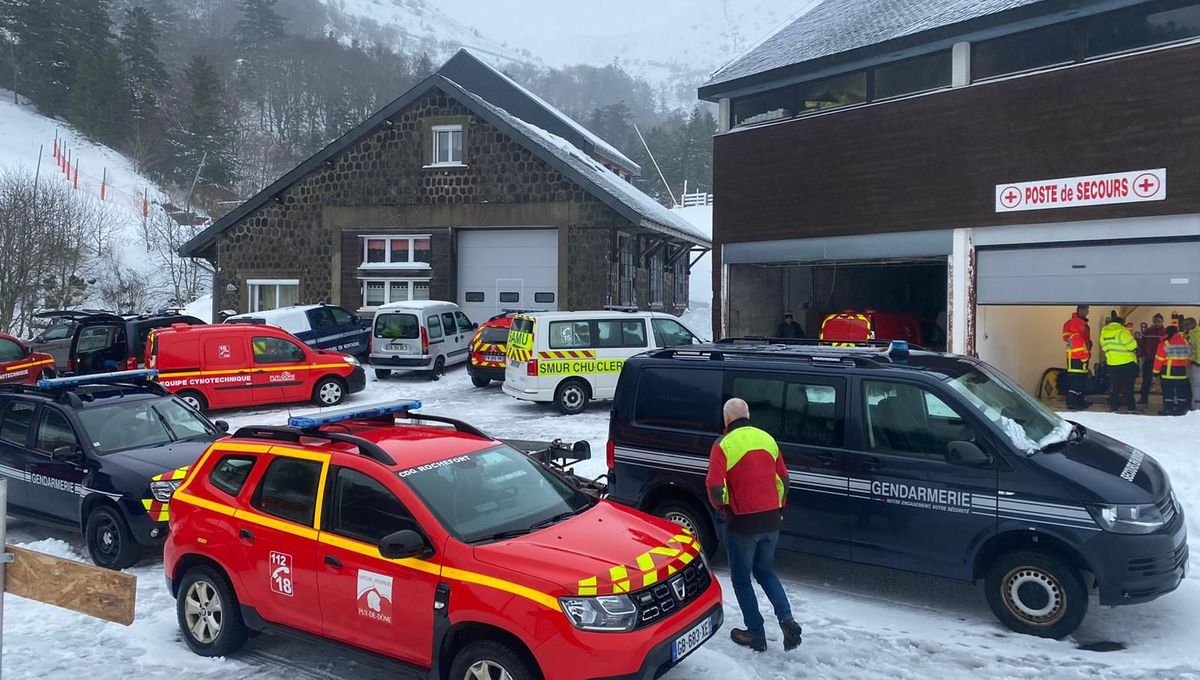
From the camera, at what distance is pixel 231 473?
6.11 m

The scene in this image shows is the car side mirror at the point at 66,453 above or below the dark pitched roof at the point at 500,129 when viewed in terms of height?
below

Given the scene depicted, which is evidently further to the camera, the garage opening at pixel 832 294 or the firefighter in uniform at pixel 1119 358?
the garage opening at pixel 832 294

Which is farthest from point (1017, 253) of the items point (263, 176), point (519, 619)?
point (263, 176)

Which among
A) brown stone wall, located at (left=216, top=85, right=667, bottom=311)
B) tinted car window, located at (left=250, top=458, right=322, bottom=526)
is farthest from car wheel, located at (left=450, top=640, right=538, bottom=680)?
brown stone wall, located at (left=216, top=85, right=667, bottom=311)

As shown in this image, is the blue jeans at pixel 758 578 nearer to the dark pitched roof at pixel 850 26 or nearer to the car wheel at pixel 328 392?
the dark pitched roof at pixel 850 26

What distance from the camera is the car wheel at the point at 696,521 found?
7.72 meters

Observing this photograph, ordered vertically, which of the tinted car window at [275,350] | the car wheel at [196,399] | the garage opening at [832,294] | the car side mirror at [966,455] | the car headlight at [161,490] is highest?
the garage opening at [832,294]

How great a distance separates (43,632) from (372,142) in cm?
2107

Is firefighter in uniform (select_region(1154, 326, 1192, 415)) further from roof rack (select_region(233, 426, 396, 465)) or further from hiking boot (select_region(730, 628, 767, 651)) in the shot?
roof rack (select_region(233, 426, 396, 465))

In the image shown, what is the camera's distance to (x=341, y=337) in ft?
73.7

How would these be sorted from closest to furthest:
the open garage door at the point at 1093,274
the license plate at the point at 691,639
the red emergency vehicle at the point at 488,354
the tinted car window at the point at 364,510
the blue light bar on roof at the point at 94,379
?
the license plate at the point at 691,639
the tinted car window at the point at 364,510
the blue light bar on roof at the point at 94,379
the open garage door at the point at 1093,274
the red emergency vehicle at the point at 488,354

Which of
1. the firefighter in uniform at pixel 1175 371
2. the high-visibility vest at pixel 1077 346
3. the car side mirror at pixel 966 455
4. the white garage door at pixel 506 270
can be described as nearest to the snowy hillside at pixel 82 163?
the white garage door at pixel 506 270

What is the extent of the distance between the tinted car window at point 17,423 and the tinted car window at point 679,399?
655 cm

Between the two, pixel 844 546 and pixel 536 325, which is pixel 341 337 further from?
pixel 844 546
